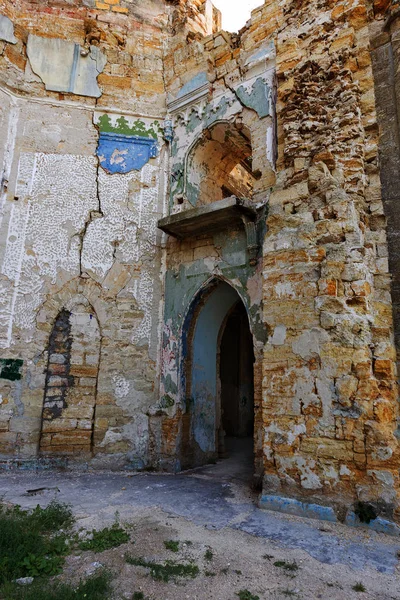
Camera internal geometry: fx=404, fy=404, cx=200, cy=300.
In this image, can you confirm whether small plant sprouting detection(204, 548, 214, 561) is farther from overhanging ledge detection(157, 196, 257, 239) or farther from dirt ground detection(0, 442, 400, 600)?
overhanging ledge detection(157, 196, 257, 239)

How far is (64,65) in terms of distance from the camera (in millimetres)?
7414

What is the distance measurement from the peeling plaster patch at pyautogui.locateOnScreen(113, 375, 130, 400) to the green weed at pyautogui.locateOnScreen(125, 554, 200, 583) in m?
3.58

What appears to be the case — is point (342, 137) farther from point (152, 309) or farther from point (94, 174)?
point (94, 174)

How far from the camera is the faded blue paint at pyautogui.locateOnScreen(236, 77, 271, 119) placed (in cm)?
625

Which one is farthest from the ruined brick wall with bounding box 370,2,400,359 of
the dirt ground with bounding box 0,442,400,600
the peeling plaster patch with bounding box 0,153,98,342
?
the peeling plaster patch with bounding box 0,153,98,342

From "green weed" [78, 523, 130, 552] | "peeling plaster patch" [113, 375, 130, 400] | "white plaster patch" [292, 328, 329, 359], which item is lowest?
"green weed" [78, 523, 130, 552]

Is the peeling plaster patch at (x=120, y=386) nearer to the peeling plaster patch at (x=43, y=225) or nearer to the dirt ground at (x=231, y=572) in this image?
the peeling plaster patch at (x=43, y=225)

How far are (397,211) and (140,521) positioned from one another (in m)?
4.12

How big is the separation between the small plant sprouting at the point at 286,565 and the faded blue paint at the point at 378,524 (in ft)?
3.22

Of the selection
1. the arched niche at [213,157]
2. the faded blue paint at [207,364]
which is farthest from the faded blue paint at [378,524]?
the arched niche at [213,157]

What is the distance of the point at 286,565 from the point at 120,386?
13.4 feet

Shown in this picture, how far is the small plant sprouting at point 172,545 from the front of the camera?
314cm

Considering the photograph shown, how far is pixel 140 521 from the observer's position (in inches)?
148

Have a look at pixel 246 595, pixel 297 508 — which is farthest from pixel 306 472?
pixel 246 595
